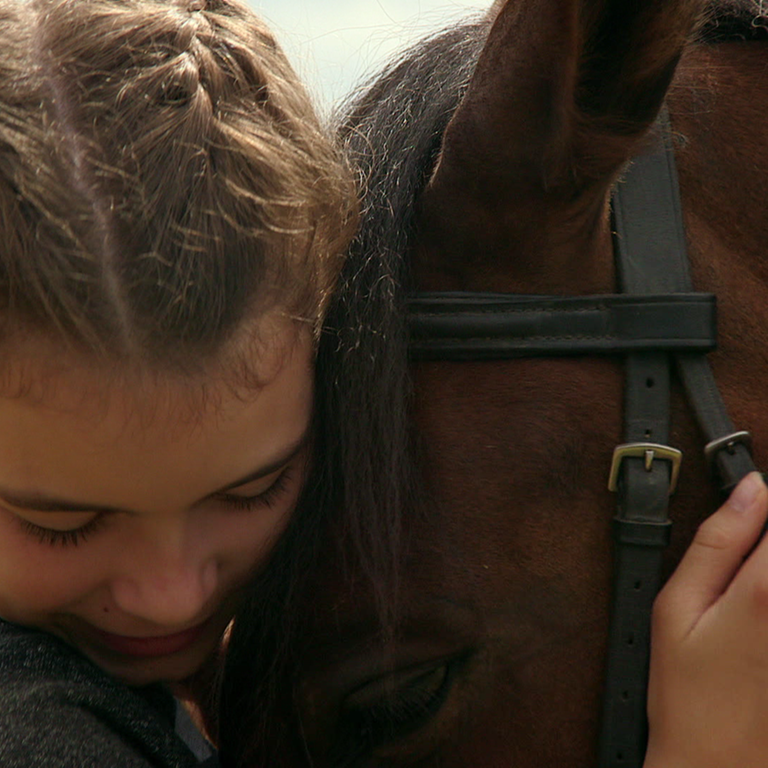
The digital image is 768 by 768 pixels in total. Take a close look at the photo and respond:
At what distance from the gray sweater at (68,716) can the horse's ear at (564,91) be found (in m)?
0.63

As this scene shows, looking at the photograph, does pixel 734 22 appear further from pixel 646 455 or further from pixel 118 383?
pixel 118 383

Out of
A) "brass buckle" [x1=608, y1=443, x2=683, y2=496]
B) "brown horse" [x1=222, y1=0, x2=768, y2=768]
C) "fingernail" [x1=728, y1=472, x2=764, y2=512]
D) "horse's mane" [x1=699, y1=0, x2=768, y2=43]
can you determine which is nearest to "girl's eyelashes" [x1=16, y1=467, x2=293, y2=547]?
"brown horse" [x1=222, y1=0, x2=768, y2=768]

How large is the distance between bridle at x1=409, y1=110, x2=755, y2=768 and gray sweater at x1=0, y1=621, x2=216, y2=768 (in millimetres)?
466

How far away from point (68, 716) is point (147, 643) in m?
0.14

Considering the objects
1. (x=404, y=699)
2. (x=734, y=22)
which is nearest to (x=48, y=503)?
(x=404, y=699)

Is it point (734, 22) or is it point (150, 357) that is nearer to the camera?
point (150, 357)

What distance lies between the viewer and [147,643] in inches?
43.2

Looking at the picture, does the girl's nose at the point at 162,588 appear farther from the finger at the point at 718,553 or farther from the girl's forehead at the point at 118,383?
the finger at the point at 718,553

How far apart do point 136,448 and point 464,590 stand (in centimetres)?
36

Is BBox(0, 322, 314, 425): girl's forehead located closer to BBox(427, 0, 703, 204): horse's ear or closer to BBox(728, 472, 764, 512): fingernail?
BBox(427, 0, 703, 204): horse's ear

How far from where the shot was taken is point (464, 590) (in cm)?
105

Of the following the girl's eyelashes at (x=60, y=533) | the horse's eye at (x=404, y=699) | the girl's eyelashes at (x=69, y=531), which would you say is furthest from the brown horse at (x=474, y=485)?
the girl's eyelashes at (x=60, y=533)

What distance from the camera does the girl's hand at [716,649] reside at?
0.98m

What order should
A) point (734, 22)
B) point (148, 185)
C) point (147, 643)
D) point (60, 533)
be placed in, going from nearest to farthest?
point (148, 185) → point (60, 533) → point (147, 643) → point (734, 22)
